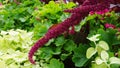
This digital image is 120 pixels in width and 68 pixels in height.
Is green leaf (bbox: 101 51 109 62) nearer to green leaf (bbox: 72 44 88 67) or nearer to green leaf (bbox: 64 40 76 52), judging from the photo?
green leaf (bbox: 72 44 88 67)

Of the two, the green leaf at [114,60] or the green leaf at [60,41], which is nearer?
the green leaf at [114,60]

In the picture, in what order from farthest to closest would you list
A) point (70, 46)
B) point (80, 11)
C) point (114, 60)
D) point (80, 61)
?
point (70, 46) → point (80, 61) → point (114, 60) → point (80, 11)

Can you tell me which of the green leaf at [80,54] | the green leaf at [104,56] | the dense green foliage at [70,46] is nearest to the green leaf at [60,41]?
the dense green foliage at [70,46]

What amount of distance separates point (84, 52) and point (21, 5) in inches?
74.3

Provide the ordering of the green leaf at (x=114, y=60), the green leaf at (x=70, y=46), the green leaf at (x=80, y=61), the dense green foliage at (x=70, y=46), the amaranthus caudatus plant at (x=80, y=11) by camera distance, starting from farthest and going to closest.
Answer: the green leaf at (x=70, y=46) → the green leaf at (x=80, y=61) → the dense green foliage at (x=70, y=46) → the green leaf at (x=114, y=60) → the amaranthus caudatus plant at (x=80, y=11)

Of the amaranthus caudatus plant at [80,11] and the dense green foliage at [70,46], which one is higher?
the amaranthus caudatus plant at [80,11]

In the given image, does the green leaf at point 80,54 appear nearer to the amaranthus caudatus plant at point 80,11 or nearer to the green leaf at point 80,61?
the green leaf at point 80,61

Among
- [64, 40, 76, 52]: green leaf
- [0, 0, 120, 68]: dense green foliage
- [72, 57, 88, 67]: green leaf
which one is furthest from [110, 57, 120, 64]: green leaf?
[64, 40, 76, 52]: green leaf

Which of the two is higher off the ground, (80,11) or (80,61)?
(80,11)

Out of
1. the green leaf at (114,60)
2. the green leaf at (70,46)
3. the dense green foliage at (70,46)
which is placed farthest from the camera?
the green leaf at (70,46)

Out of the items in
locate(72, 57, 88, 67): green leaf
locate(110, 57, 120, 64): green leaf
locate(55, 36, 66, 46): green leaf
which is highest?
locate(110, 57, 120, 64): green leaf

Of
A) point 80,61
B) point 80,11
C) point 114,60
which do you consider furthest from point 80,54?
point 80,11

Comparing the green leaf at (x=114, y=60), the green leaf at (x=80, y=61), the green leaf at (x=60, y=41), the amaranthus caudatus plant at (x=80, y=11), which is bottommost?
the green leaf at (x=80, y=61)

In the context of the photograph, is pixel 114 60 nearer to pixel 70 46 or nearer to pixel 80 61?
pixel 80 61
